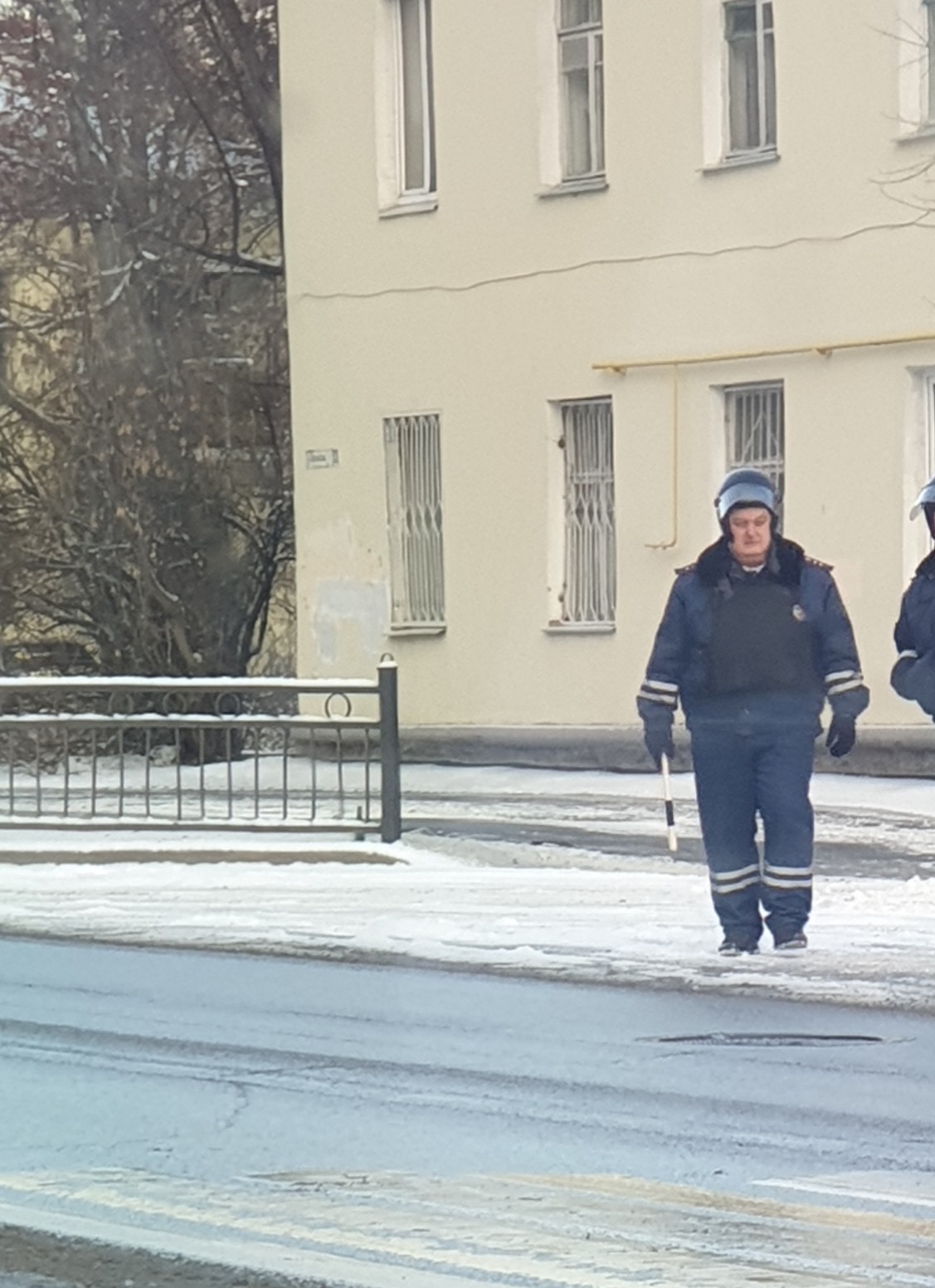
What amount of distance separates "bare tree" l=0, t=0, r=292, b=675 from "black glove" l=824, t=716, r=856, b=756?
1613 cm

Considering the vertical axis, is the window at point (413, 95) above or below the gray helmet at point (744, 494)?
above

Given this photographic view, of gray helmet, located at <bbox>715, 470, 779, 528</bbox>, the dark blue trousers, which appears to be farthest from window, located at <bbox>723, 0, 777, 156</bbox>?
the dark blue trousers

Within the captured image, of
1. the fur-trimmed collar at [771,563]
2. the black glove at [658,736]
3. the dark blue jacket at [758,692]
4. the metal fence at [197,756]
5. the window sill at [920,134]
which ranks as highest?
the window sill at [920,134]

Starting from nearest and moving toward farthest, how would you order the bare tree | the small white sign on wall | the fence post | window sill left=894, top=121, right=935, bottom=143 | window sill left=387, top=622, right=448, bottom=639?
the fence post < window sill left=894, top=121, right=935, bottom=143 < window sill left=387, top=622, right=448, bottom=639 < the small white sign on wall < the bare tree

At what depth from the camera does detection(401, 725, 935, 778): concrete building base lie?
20.5 m

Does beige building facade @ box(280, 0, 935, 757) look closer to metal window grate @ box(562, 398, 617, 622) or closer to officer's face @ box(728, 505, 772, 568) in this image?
metal window grate @ box(562, 398, 617, 622)

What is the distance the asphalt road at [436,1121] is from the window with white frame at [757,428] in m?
10.8

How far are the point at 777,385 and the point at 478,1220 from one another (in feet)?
50.9

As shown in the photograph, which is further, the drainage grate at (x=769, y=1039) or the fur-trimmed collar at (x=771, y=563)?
the fur-trimmed collar at (x=771, y=563)

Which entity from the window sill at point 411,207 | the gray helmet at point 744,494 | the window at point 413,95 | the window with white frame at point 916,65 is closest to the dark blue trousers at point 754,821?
the gray helmet at point 744,494

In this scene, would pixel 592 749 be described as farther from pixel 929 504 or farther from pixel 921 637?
pixel 929 504

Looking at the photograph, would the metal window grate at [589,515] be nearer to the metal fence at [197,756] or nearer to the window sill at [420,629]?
the window sill at [420,629]

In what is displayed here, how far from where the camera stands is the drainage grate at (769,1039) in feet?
30.6

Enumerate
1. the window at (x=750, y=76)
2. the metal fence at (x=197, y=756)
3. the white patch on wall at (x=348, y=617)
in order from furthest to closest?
the white patch on wall at (x=348, y=617) → the window at (x=750, y=76) → the metal fence at (x=197, y=756)
